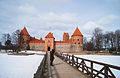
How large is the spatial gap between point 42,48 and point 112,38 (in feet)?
104

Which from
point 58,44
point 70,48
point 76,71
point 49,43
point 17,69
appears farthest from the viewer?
point 58,44

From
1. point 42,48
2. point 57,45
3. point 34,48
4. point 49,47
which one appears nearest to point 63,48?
point 57,45

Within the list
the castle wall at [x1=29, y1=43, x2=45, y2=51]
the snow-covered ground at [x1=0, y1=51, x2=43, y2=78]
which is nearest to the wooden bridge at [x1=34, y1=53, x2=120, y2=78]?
the snow-covered ground at [x1=0, y1=51, x2=43, y2=78]

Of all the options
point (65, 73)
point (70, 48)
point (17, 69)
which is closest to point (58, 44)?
point (70, 48)

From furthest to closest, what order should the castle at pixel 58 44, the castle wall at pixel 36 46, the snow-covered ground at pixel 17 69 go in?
the castle wall at pixel 36 46, the castle at pixel 58 44, the snow-covered ground at pixel 17 69

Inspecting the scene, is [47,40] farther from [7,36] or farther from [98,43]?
[98,43]

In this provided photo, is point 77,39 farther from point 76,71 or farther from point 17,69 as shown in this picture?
point 76,71

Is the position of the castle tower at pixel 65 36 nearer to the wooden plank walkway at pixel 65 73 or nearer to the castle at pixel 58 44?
the castle at pixel 58 44

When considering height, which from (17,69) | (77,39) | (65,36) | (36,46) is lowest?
(17,69)

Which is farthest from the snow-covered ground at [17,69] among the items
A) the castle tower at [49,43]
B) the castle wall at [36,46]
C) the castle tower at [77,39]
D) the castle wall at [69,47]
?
the castle tower at [77,39]

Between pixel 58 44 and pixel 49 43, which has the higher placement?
pixel 49 43

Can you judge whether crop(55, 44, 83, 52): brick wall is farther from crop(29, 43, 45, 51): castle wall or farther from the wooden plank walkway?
the wooden plank walkway

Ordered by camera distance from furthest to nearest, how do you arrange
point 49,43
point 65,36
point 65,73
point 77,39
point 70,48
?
point 65,36, point 77,39, point 70,48, point 49,43, point 65,73

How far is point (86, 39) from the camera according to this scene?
61.2 m
